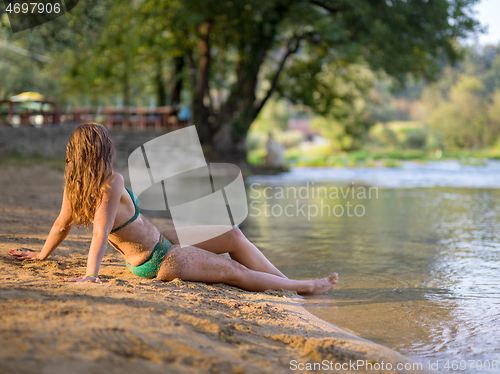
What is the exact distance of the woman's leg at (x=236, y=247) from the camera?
3.72 meters

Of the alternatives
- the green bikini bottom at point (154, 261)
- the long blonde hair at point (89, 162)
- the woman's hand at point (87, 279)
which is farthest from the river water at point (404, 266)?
the long blonde hair at point (89, 162)

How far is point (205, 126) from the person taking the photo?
20500 mm

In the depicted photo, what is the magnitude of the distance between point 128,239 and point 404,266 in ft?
9.74

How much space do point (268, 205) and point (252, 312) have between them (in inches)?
288

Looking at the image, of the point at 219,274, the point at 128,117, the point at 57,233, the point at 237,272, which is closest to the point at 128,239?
the point at 57,233

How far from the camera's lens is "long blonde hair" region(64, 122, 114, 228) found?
10.1ft

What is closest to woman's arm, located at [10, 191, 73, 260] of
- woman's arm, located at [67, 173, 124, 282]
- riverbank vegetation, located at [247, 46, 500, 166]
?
woman's arm, located at [67, 173, 124, 282]

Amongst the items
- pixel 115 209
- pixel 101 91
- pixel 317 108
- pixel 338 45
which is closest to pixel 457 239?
pixel 115 209

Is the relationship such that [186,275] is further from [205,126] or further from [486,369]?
[205,126]

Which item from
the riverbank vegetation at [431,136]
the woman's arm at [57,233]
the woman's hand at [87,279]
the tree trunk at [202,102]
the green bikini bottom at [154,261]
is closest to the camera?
the woman's hand at [87,279]

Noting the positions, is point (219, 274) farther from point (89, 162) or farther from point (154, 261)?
point (89, 162)

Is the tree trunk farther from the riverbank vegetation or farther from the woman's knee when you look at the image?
the woman's knee

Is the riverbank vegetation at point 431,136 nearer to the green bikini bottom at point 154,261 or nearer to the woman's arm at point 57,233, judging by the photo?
the woman's arm at point 57,233

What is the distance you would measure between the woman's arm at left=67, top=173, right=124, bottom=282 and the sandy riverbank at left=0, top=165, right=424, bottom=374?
0.16 meters
